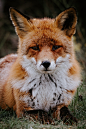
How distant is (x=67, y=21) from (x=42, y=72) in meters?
1.10

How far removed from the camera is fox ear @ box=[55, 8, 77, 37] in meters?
3.18

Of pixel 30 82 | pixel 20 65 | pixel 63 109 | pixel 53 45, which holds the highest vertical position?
pixel 53 45

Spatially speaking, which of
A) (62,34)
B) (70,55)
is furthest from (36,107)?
(62,34)

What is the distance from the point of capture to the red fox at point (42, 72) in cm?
304

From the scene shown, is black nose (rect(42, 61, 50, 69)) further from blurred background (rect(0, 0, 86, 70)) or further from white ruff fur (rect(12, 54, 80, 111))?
blurred background (rect(0, 0, 86, 70))

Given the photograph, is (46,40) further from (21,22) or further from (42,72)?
(21,22)

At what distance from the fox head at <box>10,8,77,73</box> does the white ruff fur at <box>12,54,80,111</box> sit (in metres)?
0.05

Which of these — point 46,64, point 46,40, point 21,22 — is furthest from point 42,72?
point 21,22

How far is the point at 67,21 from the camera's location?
3.27 m

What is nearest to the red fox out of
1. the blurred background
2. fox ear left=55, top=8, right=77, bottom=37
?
fox ear left=55, top=8, right=77, bottom=37

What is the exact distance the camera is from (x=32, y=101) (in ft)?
10.2

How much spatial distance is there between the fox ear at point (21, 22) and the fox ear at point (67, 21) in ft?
1.75

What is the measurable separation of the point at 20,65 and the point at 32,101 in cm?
70

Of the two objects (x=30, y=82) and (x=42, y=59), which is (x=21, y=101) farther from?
(x=42, y=59)
